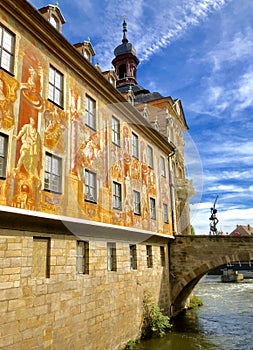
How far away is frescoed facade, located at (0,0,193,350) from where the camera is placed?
7.68 meters

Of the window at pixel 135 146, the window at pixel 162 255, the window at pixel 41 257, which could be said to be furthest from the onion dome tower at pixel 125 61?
the window at pixel 41 257

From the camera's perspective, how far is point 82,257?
408 inches

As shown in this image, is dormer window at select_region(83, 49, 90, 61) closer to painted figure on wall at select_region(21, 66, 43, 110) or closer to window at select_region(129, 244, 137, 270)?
painted figure on wall at select_region(21, 66, 43, 110)

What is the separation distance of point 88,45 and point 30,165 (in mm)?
6595

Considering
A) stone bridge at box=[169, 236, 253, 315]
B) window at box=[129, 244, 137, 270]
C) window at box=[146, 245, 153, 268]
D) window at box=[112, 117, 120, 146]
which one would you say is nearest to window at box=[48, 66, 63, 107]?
window at box=[112, 117, 120, 146]

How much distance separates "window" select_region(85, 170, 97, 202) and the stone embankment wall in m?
1.58

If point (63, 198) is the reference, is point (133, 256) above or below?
below

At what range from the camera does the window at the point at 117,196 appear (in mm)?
12670

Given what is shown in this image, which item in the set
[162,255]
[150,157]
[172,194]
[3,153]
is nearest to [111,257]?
[162,255]

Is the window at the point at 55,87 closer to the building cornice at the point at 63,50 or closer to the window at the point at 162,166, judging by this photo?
the building cornice at the point at 63,50

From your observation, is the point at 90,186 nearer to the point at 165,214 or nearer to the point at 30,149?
the point at 30,149

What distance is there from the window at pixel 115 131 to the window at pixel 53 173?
13.8ft

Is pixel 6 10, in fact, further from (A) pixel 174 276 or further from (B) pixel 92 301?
(A) pixel 174 276

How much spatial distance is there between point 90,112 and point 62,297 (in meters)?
6.60
